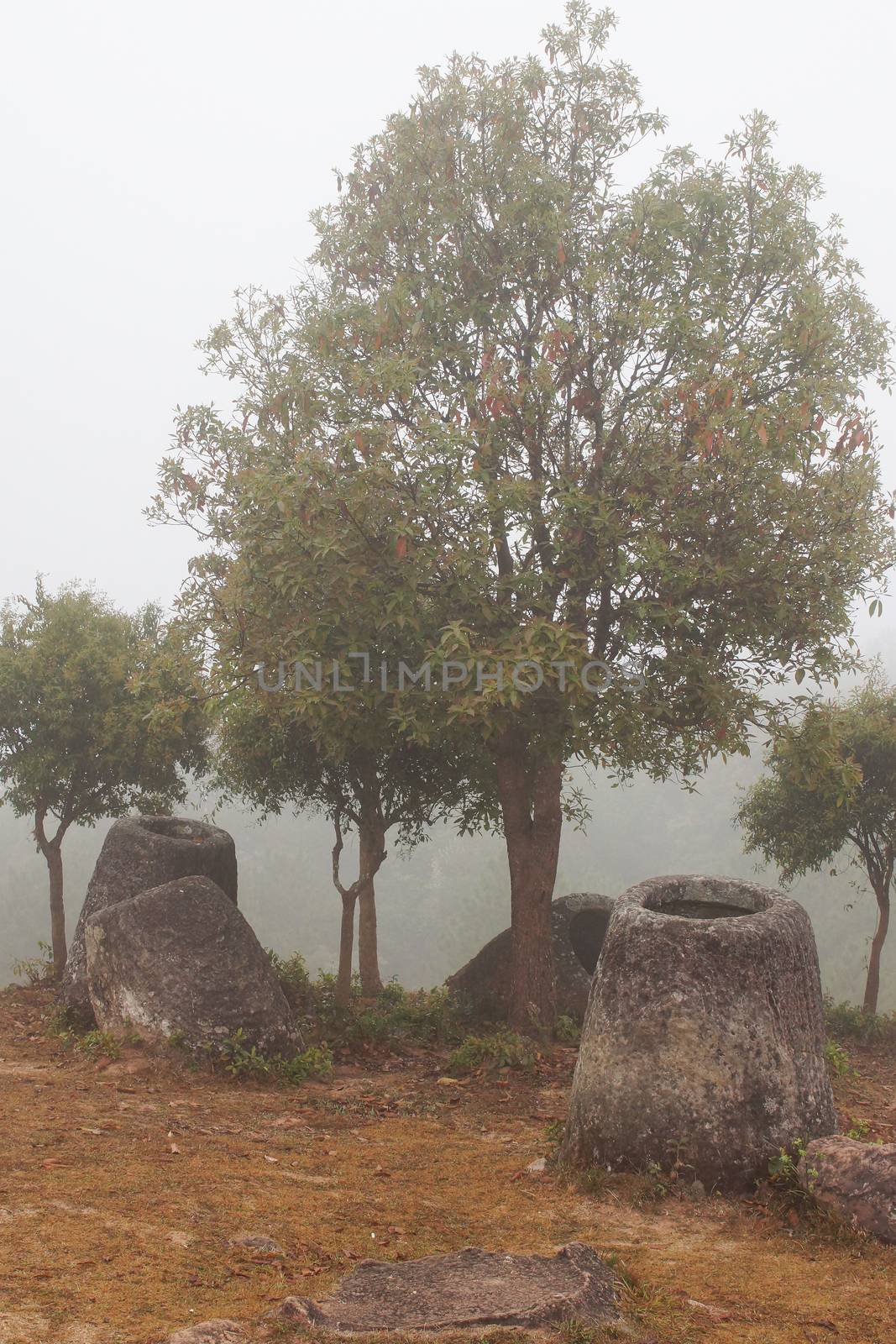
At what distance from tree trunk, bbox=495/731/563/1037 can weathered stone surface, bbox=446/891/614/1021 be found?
42.0 inches

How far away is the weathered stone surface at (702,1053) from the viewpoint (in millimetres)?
7422

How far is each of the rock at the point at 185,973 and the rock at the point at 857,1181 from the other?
6.52 metres

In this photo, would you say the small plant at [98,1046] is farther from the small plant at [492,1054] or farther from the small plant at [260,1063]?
the small plant at [492,1054]

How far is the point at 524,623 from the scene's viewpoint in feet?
40.2

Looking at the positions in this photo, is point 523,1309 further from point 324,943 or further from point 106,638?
point 324,943

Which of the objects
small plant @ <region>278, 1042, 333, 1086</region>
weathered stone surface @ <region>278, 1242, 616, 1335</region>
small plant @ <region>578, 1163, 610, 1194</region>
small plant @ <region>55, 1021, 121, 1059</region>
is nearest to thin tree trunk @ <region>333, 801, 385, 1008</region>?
small plant @ <region>278, 1042, 333, 1086</region>

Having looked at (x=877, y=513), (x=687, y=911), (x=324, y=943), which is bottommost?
(x=324, y=943)

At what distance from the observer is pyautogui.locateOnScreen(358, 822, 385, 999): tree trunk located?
61.5 ft

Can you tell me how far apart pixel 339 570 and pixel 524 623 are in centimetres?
227

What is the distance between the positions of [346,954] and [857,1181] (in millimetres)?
13072

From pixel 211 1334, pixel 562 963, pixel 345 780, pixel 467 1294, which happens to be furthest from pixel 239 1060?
pixel 345 780

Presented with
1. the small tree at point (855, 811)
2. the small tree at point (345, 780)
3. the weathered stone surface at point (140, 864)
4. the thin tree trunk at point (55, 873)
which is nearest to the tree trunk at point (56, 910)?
the thin tree trunk at point (55, 873)

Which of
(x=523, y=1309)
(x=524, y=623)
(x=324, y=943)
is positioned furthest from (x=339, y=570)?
(x=324, y=943)

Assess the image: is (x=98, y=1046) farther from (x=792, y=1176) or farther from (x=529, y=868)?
(x=792, y=1176)
